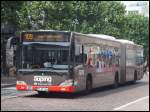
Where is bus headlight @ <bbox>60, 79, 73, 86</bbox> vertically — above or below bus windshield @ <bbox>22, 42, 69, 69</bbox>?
below

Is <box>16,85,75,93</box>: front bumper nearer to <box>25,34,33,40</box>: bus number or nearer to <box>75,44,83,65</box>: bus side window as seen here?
<box>75,44,83,65</box>: bus side window

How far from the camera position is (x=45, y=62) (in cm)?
2048

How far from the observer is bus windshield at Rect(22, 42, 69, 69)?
20.4 m

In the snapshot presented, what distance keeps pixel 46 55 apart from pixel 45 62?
0.85 ft

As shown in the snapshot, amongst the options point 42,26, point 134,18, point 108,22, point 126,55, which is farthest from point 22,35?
point 134,18

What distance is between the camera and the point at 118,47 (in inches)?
1152

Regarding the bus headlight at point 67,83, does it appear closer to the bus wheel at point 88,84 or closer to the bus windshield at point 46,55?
the bus windshield at point 46,55

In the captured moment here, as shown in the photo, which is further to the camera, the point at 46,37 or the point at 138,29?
the point at 138,29

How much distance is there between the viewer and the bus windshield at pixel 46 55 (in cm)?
2039

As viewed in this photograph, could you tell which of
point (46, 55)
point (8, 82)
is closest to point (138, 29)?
point (8, 82)

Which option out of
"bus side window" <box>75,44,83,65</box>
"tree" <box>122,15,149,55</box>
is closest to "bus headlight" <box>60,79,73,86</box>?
"bus side window" <box>75,44,83,65</box>

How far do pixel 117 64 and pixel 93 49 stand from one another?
5377 mm

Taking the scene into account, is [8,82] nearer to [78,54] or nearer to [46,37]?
[78,54]

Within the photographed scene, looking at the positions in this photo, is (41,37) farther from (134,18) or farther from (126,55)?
(134,18)
